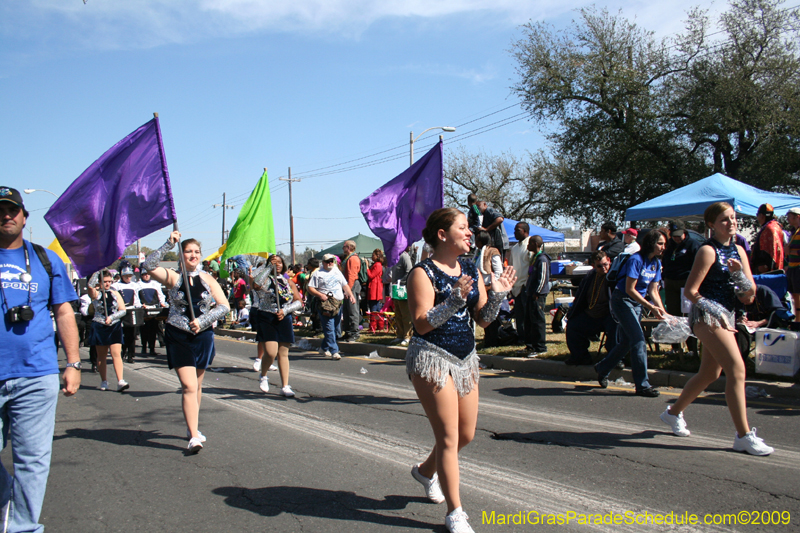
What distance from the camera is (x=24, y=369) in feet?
11.4

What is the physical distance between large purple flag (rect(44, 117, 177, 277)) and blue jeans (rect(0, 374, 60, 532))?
10.7ft

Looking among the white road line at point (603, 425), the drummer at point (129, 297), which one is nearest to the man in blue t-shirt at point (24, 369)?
the white road line at point (603, 425)

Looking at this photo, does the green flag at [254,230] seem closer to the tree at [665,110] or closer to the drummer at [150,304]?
the drummer at [150,304]

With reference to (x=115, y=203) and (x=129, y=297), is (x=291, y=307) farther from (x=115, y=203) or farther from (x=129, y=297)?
(x=129, y=297)

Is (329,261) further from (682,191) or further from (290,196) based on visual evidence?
(290,196)

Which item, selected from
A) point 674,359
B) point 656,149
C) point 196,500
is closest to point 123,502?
point 196,500

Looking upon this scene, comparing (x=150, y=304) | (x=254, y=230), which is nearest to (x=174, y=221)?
(x=254, y=230)

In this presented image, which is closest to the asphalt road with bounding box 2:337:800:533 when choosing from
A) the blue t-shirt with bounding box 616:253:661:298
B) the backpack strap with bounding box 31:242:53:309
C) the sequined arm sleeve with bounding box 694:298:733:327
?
the sequined arm sleeve with bounding box 694:298:733:327

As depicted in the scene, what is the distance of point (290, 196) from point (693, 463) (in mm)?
44540

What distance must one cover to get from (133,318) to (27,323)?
8.58 meters

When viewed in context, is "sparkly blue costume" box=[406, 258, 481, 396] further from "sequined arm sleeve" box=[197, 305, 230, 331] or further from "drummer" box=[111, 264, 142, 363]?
"drummer" box=[111, 264, 142, 363]

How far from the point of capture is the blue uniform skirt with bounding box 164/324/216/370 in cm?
581

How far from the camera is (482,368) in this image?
33.1 ft

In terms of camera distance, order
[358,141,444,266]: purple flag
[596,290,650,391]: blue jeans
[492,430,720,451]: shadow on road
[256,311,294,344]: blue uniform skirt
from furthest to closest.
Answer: [358,141,444,266]: purple flag, [256,311,294,344]: blue uniform skirt, [596,290,650,391]: blue jeans, [492,430,720,451]: shadow on road
